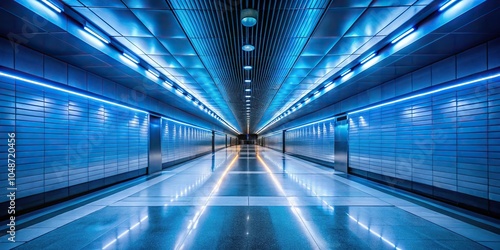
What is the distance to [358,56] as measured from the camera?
6.18 metres

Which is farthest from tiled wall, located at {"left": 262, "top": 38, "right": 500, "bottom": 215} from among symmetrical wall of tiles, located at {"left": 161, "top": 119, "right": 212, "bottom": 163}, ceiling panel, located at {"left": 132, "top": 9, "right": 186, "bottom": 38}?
symmetrical wall of tiles, located at {"left": 161, "top": 119, "right": 212, "bottom": 163}

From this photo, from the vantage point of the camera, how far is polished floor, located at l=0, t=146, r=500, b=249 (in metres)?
3.57

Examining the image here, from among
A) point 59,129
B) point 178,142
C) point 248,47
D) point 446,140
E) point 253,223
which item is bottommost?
point 253,223

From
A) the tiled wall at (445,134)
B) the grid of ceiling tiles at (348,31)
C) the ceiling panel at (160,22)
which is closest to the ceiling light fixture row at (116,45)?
the ceiling panel at (160,22)

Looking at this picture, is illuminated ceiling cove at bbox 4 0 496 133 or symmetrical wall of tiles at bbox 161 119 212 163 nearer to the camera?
illuminated ceiling cove at bbox 4 0 496 133

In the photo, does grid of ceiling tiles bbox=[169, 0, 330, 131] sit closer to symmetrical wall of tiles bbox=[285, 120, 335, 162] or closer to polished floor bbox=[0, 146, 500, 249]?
polished floor bbox=[0, 146, 500, 249]

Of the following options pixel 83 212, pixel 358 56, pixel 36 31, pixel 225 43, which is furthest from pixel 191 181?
pixel 358 56

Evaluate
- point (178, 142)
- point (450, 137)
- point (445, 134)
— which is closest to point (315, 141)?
point (178, 142)

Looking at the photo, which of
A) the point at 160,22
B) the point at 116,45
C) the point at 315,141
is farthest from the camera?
the point at 315,141

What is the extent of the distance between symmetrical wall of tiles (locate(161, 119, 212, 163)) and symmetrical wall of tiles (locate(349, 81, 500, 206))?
35.3ft

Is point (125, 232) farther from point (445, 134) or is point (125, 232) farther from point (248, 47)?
point (445, 134)

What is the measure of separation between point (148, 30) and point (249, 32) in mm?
2131

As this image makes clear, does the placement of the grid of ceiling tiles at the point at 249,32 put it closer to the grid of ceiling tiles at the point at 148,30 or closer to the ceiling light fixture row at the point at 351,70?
the grid of ceiling tiles at the point at 148,30

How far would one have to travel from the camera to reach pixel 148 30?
4.65 meters
